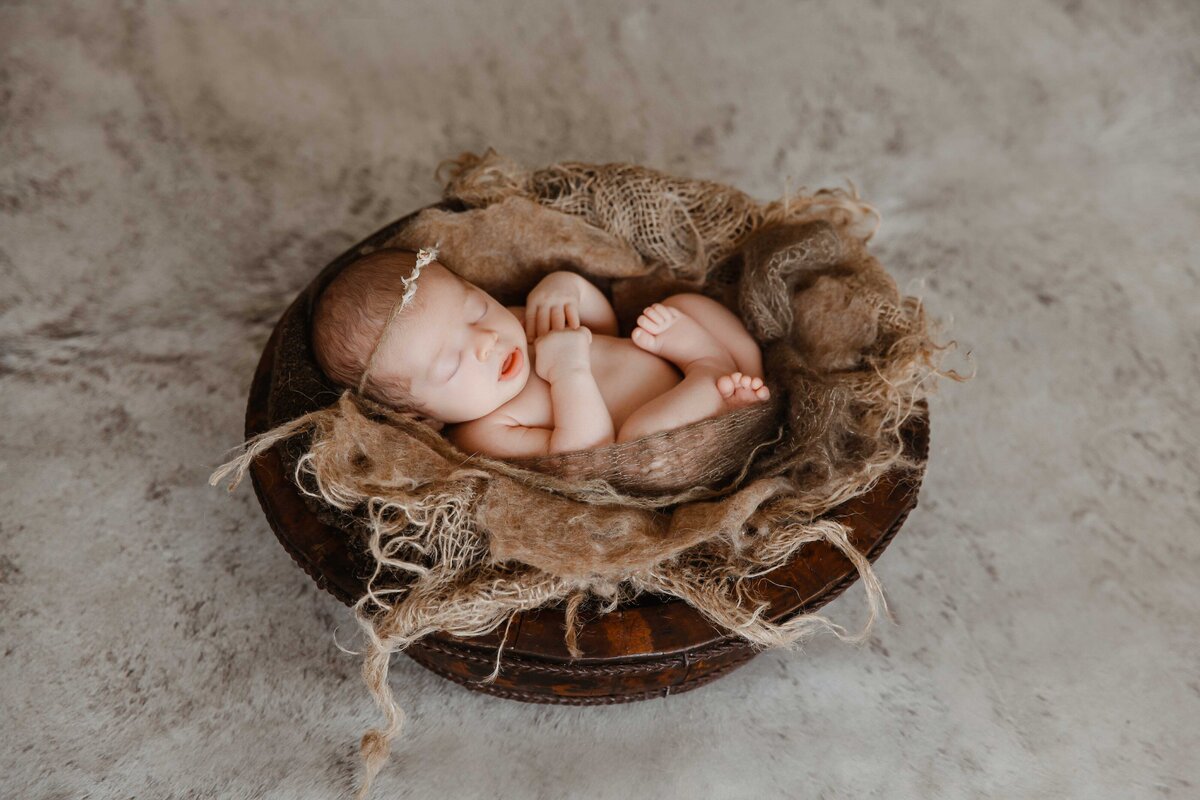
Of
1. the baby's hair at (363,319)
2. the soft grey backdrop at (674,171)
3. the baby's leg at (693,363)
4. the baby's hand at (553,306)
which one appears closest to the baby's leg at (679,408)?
the baby's leg at (693,363)

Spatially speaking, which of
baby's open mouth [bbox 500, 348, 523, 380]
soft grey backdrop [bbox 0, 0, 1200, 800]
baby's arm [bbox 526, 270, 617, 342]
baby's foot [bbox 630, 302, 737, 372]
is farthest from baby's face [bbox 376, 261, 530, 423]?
soft grey backdrop [bbox 0, 0, 1200, 800]

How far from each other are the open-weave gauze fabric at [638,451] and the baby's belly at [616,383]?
0.13 meters

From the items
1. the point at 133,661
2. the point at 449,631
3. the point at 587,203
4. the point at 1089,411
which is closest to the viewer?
the point at 449,631

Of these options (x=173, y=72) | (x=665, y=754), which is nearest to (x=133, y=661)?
(x=665, y=754)

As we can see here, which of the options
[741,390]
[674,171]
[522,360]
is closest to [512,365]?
[522,360]

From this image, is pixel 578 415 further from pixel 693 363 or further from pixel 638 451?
pixel 693 363

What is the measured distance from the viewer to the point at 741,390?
4.92ft

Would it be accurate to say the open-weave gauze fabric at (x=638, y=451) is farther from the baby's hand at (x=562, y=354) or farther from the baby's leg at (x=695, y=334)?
the baby's hand at (x=562, y=354)

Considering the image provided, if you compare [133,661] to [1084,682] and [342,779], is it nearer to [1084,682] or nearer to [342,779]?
[342,779]

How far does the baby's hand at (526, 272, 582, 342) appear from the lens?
163 centimetres

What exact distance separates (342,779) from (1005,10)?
7.92 feet

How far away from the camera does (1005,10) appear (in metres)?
2.53

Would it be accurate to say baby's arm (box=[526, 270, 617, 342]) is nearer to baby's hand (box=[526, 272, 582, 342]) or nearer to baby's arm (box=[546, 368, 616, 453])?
baby's hand (box=[526, 272, 582, 342])

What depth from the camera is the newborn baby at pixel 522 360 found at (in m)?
1.43
